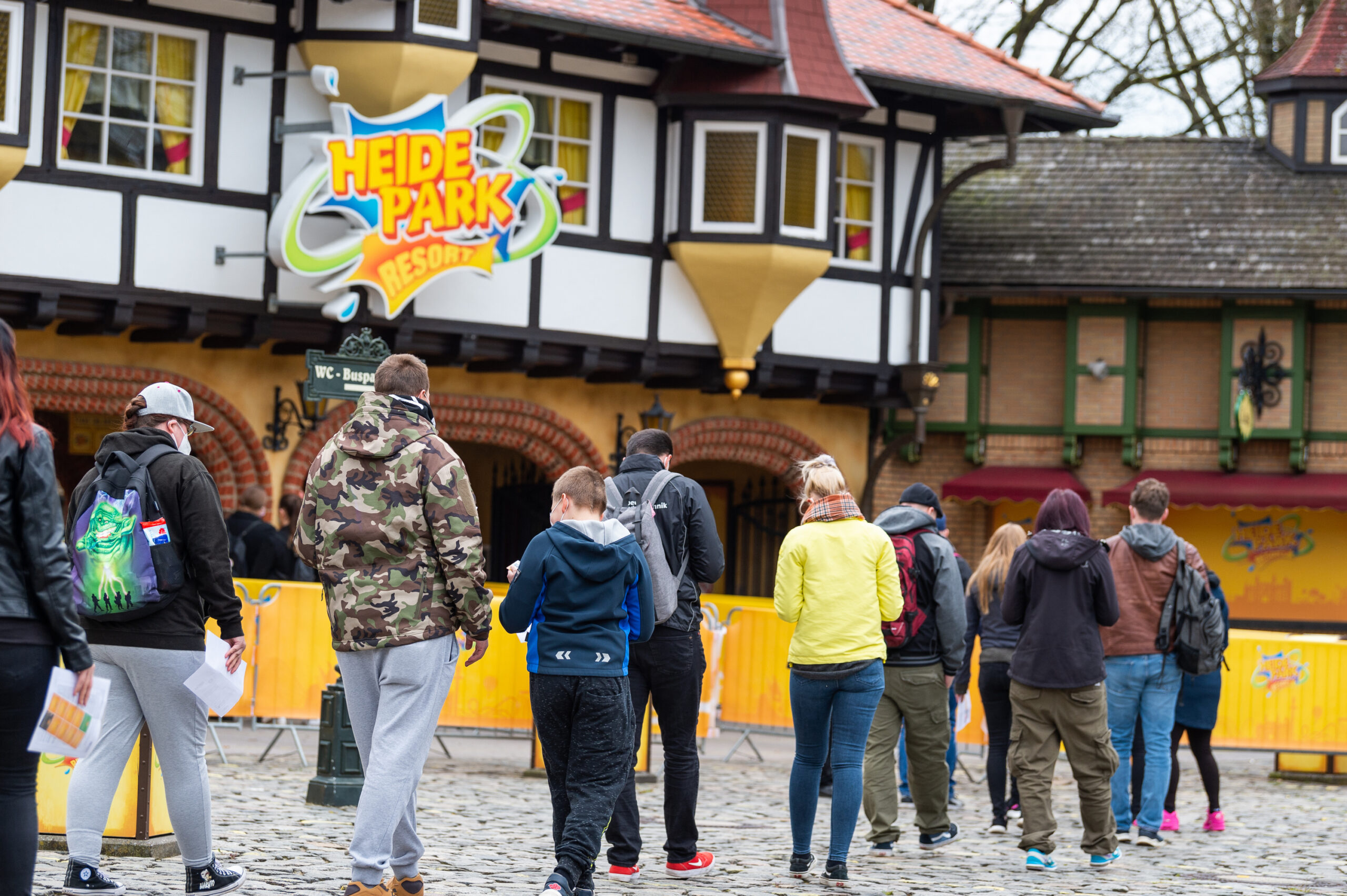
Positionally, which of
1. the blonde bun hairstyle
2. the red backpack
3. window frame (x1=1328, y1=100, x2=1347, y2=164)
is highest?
window frame (x1=1328, y1=100, x2=1347, y2=164)

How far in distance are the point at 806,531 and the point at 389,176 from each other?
341 inches

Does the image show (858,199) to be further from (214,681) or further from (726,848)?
(214,681)

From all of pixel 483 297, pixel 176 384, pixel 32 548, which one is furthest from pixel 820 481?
pixel 483 297

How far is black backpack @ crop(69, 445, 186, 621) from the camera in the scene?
20.6 feet

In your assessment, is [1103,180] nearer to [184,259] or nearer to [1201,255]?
[1201,255]

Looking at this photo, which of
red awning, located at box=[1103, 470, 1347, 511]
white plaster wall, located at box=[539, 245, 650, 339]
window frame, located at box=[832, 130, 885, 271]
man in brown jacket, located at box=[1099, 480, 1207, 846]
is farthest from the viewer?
red awning, located at box=[1103, 470, 1347, 511]

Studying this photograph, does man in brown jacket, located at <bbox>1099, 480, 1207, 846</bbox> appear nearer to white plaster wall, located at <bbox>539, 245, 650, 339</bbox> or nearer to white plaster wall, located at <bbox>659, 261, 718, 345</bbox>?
white plaster wall, located at <bbox>539, 245, 650, 339</bbox>

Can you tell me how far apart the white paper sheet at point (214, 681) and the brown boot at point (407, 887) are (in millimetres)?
884

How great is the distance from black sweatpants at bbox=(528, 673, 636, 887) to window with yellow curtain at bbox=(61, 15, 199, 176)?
10342mm

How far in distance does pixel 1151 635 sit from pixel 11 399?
257 inches

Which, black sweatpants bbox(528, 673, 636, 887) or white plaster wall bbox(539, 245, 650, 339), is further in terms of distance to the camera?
white plaster wall bbox(539, 245, 650, 339)

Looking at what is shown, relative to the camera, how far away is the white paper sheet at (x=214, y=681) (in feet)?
20.9

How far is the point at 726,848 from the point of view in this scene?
9125mm

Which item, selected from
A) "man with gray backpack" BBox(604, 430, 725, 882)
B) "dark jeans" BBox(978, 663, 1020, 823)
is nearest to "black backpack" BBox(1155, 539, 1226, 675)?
"dark jeans" BBox(978, 663, 1020, 823)
